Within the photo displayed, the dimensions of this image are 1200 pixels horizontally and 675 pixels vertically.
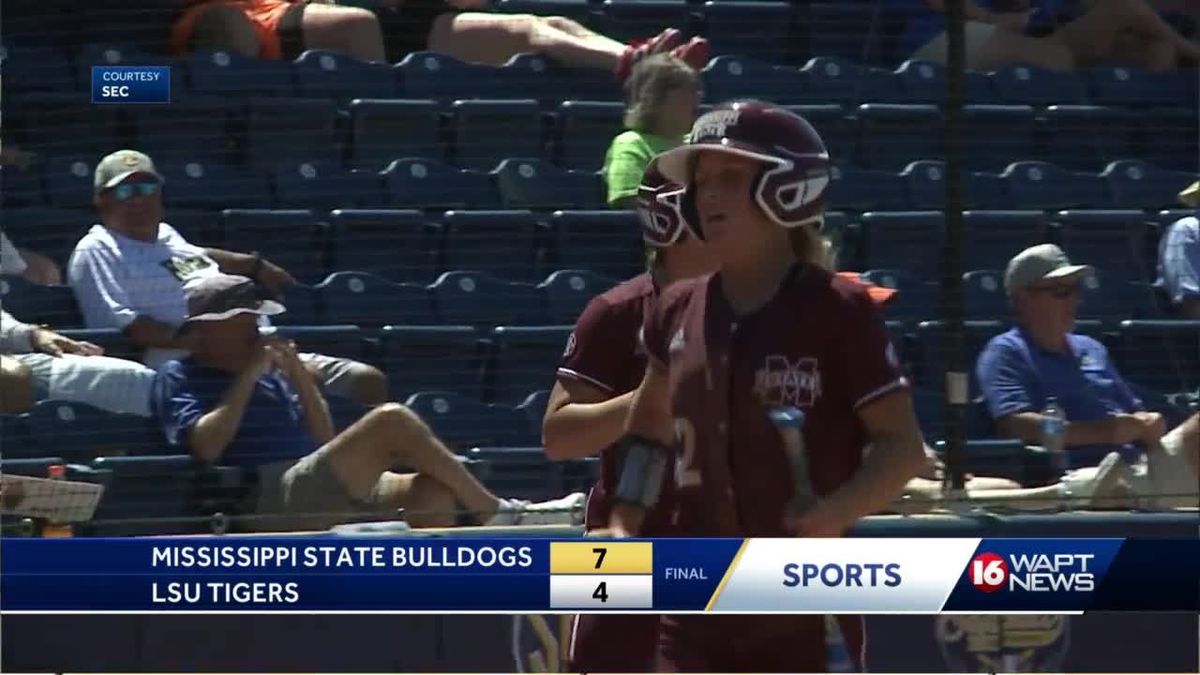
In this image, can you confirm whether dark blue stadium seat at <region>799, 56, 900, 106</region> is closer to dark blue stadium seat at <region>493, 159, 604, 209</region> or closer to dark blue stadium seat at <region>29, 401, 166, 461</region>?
dark blue stadium seat at <region>493, 159, 604, 209</region>

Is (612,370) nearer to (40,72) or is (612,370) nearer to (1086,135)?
(40,72)

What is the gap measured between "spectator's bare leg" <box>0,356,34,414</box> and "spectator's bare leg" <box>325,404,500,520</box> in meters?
0.81

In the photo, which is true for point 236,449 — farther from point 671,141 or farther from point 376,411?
point 671,141

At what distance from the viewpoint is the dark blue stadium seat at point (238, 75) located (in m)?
6.50

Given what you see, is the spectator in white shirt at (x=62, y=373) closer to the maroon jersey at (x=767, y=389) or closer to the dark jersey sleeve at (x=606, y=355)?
the dark jersey sleeve at (x=606, y=355)

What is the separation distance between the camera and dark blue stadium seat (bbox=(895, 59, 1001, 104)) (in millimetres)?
6301

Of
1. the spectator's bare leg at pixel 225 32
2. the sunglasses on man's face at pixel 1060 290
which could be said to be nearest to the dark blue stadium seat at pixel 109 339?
the spectator's bare leg at pixel 225 32

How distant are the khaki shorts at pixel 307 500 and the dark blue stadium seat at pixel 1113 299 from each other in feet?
7.07

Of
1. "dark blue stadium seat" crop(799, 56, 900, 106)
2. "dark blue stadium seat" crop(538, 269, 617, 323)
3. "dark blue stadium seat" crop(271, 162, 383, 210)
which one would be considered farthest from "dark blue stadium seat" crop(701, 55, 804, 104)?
"dark blue stadium seat" crop(271, 162, 383, 210)

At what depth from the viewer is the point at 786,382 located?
3303mm

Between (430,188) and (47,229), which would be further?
(430,188)

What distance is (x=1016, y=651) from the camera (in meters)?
6.05

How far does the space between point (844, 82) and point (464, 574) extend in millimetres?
2075

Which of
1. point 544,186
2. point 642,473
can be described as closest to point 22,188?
point 544,186
